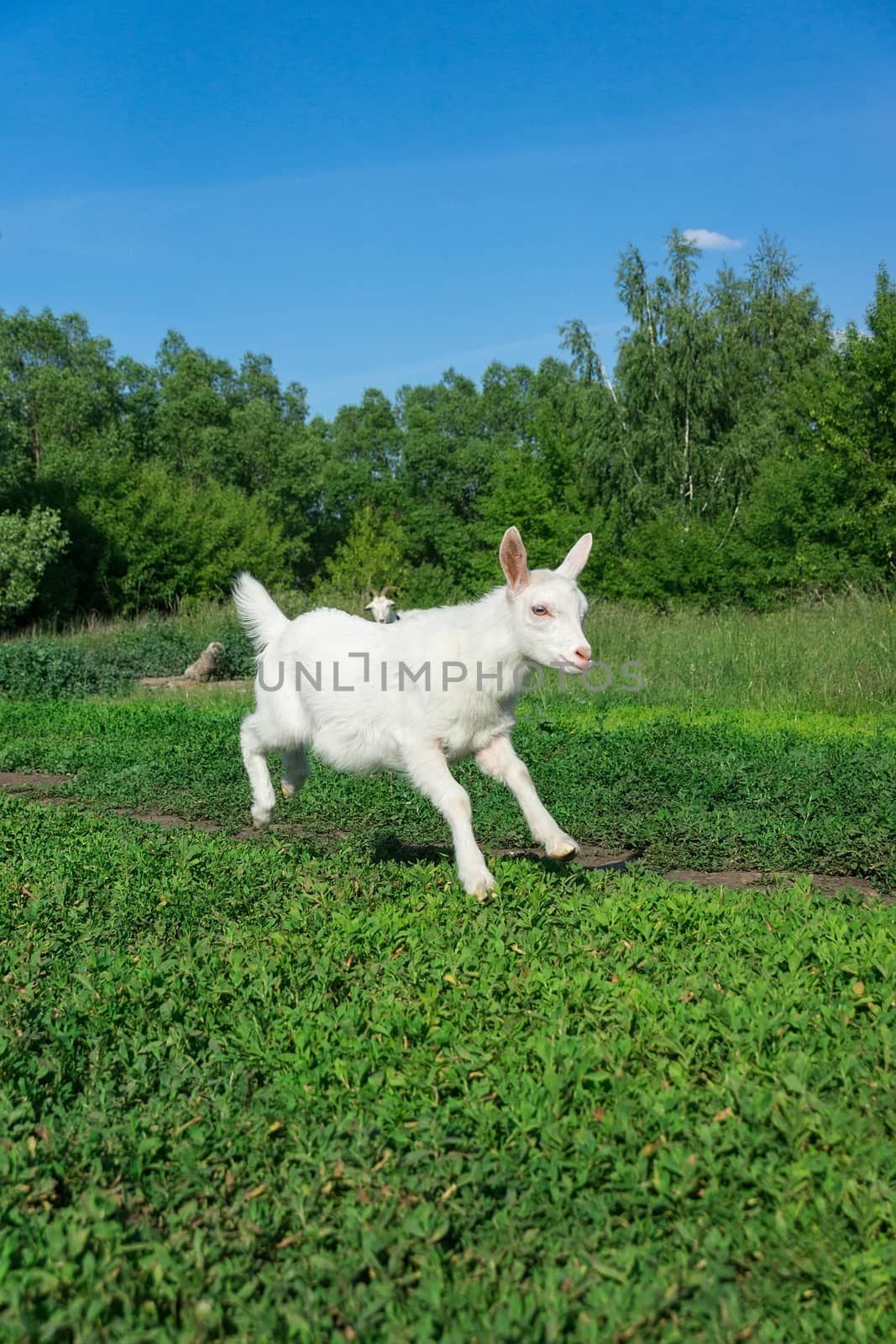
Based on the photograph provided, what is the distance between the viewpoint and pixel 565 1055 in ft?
12.0

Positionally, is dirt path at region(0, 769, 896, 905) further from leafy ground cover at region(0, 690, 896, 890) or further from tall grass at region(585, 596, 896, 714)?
tall grass at region(585, 596, 896, 714)

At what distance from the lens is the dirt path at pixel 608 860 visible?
7.00m

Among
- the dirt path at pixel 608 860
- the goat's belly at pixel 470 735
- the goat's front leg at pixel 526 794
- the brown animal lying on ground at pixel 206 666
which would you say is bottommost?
the brown animal lying on ground at pixel 206 666

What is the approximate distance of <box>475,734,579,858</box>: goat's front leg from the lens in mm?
5605

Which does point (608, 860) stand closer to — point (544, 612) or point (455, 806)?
point (455, 806)

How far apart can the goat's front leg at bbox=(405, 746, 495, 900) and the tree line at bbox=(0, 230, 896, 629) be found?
85.8 ft

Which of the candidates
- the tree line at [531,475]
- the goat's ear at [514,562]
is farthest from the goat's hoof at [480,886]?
the tree line at [531,475]

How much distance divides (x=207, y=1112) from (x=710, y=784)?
647cm

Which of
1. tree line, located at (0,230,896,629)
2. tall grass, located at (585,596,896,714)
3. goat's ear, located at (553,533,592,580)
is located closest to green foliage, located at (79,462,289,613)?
tree line, located at (0,230,896,629)

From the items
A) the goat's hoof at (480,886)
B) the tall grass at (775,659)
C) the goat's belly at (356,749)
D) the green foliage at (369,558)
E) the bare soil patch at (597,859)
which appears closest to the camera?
the goat's hoof at (480,886)

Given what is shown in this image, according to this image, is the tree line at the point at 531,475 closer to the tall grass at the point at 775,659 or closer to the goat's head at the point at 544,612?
the tall grass at the point at 775,659

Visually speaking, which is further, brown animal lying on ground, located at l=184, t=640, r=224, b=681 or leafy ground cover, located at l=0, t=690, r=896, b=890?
brown animal lying on ground, located at l=184, t=640, r=224, b=681

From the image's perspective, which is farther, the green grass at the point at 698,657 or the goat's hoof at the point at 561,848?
the green grass at the point at 698,657

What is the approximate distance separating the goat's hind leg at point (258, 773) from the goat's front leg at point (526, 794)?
2.19 metres
